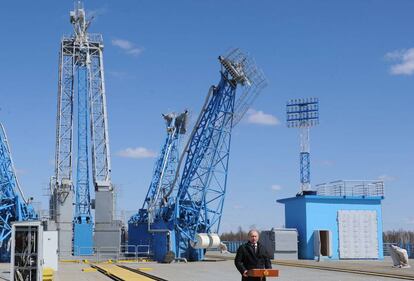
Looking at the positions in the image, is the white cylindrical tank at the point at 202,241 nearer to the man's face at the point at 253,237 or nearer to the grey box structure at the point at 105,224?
the grey box structure at the point at 105,224

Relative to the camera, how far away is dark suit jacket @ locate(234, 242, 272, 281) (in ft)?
38.5

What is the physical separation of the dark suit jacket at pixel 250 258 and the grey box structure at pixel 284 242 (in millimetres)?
32385

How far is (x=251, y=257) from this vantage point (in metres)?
11.7

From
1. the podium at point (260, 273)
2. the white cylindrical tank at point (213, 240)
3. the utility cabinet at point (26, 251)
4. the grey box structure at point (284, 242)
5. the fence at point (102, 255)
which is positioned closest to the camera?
the podium at point (260, 273)

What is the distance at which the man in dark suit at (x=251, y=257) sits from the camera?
38.4 feet

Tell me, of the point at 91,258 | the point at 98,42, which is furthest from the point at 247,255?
the point at 98,42

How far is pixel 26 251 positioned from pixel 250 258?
10.5 meters

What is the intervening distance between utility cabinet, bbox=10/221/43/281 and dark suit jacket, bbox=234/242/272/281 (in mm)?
9696

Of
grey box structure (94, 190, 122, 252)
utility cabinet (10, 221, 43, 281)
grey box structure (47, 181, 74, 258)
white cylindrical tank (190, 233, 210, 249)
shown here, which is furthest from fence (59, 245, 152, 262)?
utility cabinet (10, 221, 43, 281)

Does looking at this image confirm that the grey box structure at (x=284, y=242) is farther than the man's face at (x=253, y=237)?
Yes

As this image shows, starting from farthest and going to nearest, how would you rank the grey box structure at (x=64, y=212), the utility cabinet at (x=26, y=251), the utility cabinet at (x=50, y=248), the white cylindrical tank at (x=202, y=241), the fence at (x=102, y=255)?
the grey box structure at (x=64, y=212)
the fence at (x=102, y=255)
the white cylindrical tank at (x=202, y=241)
the utility cabinet at (x=50, y=248)
the utility cabinet at (x=26, y=251)

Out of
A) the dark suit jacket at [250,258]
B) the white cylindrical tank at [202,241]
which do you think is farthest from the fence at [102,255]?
the dark suit jacket at [250,258]

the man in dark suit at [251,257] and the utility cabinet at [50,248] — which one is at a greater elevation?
the man in dark suit at [251,257]

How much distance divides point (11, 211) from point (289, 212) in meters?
21.2
